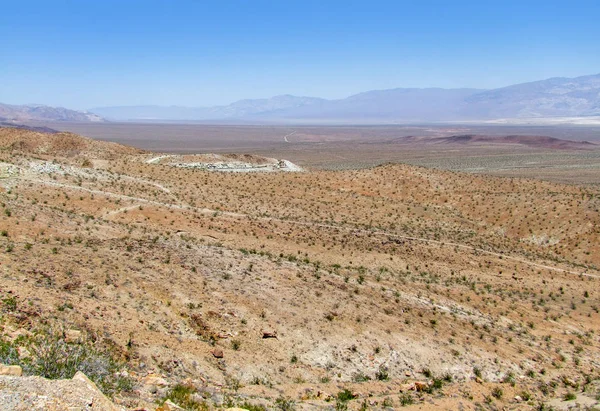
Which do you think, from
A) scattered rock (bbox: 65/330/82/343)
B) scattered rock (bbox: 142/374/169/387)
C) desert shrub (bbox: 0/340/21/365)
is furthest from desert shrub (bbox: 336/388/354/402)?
desert shrub (bbox: 0/340/21/365)

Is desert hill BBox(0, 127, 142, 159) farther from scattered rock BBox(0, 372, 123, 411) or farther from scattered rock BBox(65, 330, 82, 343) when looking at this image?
scattered rock BBox(0, 372, 123, 411)

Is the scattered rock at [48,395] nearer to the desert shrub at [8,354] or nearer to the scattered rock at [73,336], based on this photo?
the desert shrub at [8,354]

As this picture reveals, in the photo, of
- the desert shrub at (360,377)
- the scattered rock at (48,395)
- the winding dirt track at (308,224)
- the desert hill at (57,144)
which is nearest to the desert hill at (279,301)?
the desert shrub at (360,377)

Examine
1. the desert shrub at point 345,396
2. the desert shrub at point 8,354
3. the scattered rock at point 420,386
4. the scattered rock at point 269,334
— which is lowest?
the scattered rock at point 420,386

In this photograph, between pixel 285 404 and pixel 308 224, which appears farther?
pixel 308 224

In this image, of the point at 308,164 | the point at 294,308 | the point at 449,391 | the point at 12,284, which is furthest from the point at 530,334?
the point at 308,164

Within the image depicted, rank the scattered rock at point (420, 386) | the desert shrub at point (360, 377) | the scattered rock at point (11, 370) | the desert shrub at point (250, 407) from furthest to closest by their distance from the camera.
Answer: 1. the desert shrub at point (360, 377)
2. the scattered rock at point (420, 386)
3. the desert shrub at point (250, 407)
4. the scattered rock at point (11, 370)

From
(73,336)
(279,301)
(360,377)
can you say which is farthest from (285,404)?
(279,301)

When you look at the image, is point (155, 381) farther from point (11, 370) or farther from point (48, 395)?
point (48, 395)
